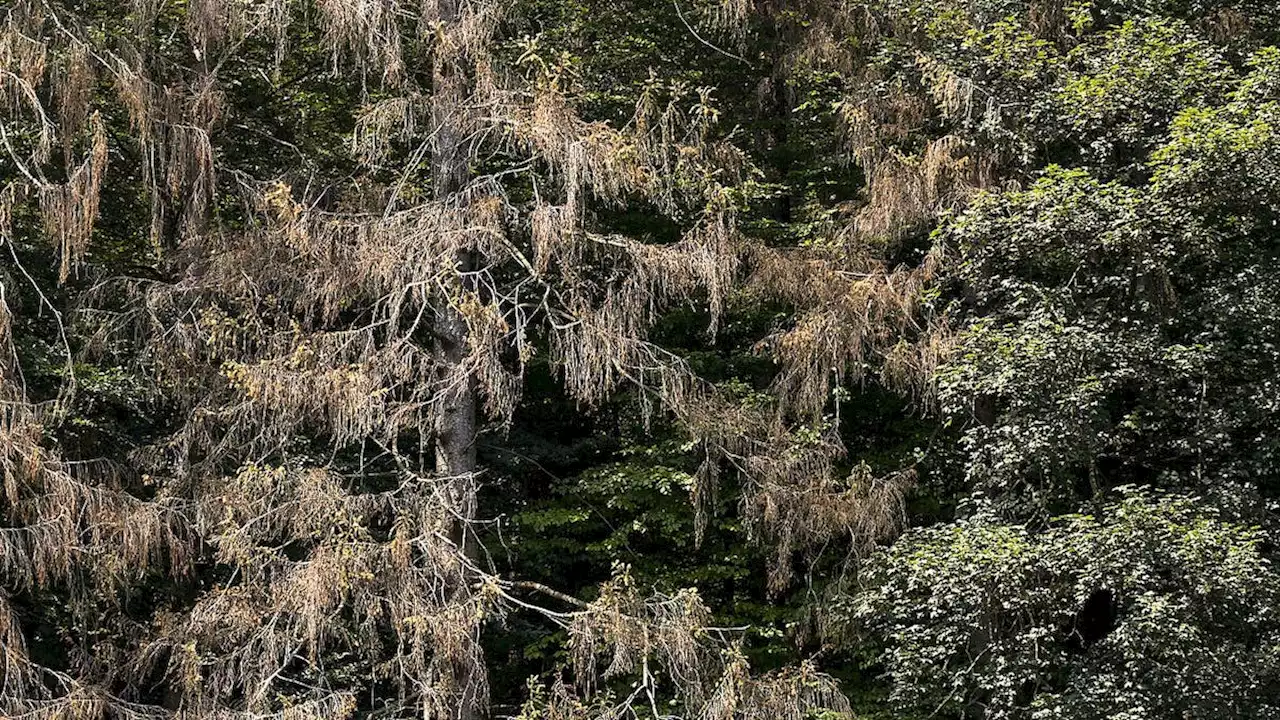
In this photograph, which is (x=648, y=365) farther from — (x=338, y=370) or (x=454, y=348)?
(x=338, y=370)

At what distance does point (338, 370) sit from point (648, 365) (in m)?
1.89

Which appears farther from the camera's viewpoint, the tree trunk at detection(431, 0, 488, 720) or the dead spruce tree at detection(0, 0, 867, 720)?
the tree trunk at detection(431, 0, 488, 720)

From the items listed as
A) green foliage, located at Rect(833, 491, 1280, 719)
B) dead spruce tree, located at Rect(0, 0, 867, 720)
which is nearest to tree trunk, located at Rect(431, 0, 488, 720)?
dead spruce tree, located at Rect(0, 0, 867, 720)

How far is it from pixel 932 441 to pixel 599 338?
274cm

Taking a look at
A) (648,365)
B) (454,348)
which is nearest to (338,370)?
(454,348)

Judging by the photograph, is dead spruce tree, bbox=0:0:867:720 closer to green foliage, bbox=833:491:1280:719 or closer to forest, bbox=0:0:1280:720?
forest, bbox=0:0:1280:720

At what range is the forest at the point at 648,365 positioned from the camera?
260 inches

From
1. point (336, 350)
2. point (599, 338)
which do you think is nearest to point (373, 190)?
point (336, 350)

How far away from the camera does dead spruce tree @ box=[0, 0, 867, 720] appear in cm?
657

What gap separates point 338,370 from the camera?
6562 millimetres

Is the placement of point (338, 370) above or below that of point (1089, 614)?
above

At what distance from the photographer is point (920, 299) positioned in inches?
316

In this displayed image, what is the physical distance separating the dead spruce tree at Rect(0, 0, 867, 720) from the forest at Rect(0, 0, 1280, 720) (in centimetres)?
3

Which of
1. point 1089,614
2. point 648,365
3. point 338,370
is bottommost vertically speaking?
point 1089,614
